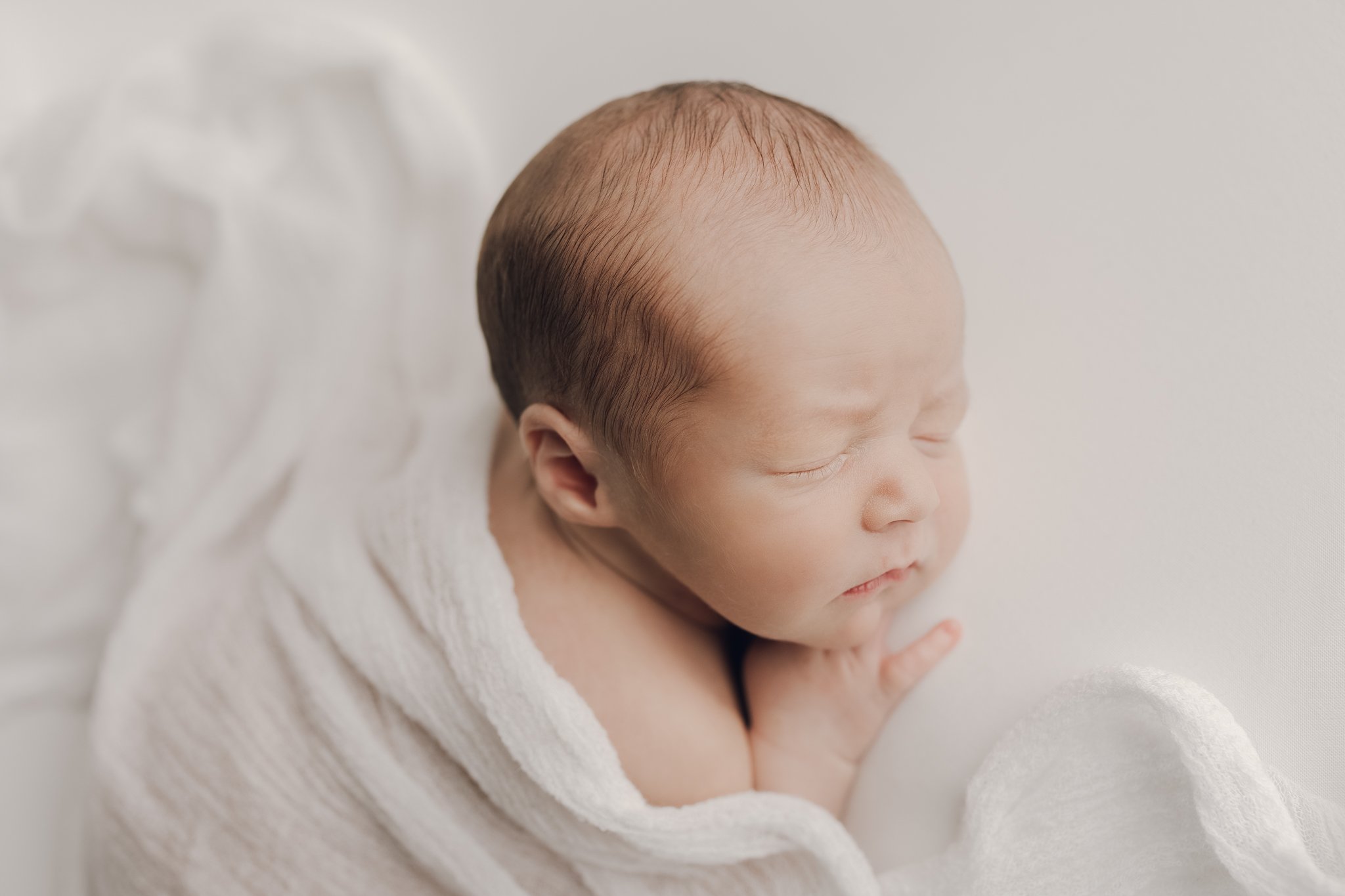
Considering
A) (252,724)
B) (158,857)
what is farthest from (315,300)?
(158,857)

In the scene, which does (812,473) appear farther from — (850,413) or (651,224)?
(651,224)

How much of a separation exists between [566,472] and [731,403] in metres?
0.20

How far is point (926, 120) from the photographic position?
3.84ft

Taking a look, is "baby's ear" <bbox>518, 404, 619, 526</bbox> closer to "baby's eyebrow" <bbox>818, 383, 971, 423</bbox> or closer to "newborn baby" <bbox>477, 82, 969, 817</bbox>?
"newborn baby" <bbox>477, 82, 969, 817</bbox>

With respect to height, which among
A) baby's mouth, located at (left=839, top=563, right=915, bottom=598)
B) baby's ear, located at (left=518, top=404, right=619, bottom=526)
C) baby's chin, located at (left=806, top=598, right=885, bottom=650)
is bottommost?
baby's chin, located at (left=806, top=598, right=885, bottom=650)

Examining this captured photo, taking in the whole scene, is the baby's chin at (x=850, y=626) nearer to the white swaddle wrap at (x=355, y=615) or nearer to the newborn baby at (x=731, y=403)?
the newborn baby at (x=731, y=403)

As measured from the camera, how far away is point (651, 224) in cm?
85

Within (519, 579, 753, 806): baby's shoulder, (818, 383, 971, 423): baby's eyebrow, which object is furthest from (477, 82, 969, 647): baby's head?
(519, 579, 753, 806): baby's shoulder

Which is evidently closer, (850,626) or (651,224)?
(651,224)

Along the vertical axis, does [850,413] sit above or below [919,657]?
above

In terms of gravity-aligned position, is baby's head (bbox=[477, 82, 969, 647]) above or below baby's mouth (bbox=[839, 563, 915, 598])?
above

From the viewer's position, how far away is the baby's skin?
848 mm

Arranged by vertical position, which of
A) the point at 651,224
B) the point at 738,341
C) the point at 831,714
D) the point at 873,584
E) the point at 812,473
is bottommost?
the point at 831,714

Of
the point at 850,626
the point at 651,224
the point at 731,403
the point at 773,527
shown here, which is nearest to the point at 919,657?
the point at 850,626
